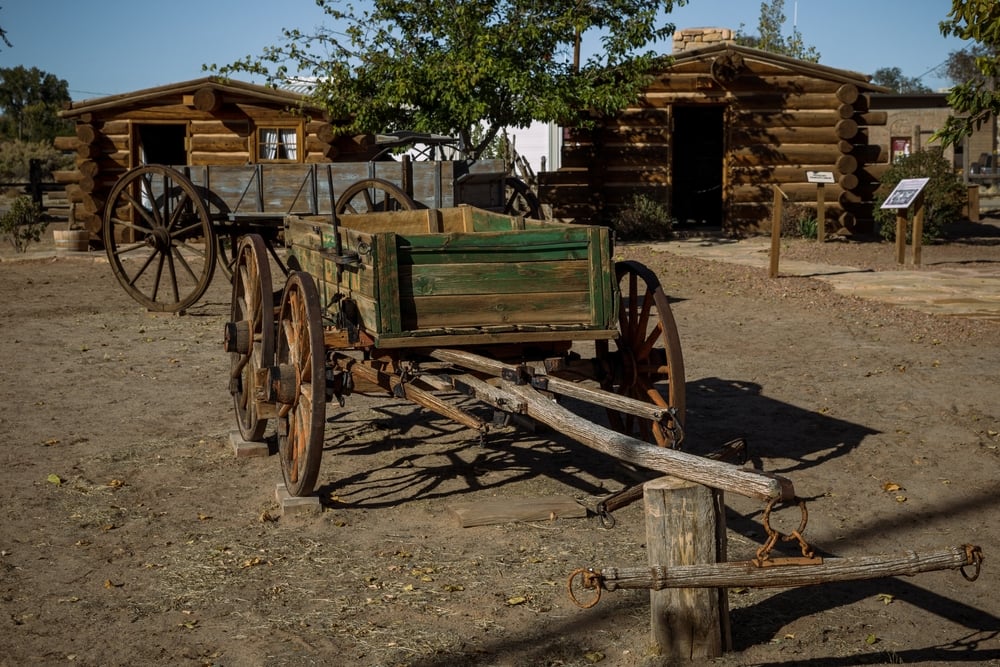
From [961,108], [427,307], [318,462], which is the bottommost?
[318,462]

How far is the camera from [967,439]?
6.81m

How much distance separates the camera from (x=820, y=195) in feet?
57.6

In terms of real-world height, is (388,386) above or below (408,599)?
above

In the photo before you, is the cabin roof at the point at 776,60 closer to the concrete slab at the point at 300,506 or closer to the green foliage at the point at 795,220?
the green foliage at the point at 795,220

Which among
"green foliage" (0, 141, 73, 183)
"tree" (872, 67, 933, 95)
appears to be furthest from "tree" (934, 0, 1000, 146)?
"tree" (872, 67, 933, 95)

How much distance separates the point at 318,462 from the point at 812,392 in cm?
413

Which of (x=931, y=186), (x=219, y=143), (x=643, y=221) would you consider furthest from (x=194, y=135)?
(x=931, y=186)

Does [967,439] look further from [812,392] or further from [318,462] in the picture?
[318,462]

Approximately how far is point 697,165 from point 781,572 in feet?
71.1

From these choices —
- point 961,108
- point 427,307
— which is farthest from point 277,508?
point 961,108

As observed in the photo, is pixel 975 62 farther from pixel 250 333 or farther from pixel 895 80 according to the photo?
pixel 895 80

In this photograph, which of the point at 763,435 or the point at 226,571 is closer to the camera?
the point at 226,571

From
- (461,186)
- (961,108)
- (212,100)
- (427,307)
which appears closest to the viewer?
(427,307)

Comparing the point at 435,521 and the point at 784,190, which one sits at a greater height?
the point at 784,190
